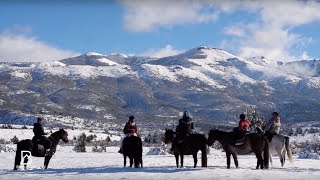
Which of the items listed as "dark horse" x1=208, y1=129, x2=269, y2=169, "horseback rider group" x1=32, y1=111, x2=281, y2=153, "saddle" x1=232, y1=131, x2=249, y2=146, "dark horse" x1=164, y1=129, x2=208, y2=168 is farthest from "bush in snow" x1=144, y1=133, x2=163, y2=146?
"saddle" x1=232, y1=131, x2=249, y2=146

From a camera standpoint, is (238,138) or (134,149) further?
(134,149)

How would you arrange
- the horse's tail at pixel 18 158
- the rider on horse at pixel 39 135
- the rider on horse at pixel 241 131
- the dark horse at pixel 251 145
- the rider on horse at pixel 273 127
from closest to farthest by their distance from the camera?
1. the dark horse at pixel 251 145
2. the rider on horse at pixel 241 131
3. the horse's tail at pixel 18 158
4. the rider on horse at pixel 39 135
5. the rider on horse at pixel 273 127

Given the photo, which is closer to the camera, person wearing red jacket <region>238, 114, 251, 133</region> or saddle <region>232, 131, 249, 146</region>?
saddle <region>232, 131, 249, 146</region>

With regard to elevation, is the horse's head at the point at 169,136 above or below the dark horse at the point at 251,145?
above

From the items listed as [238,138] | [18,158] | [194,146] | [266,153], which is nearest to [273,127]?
[266,153]

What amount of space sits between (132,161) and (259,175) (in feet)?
19.3

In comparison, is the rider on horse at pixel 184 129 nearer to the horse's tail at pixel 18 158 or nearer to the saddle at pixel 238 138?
the saddle at pixel 238 138

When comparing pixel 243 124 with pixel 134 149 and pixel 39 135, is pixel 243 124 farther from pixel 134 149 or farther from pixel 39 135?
pixel 39 135

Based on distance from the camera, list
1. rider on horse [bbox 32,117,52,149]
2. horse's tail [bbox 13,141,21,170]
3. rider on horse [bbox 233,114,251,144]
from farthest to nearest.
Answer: rider on horse [bbox 32,117,52,149] → horse's tail [bbox 13,141,21,170] → rider on horse [bbox 233,114,251,144]

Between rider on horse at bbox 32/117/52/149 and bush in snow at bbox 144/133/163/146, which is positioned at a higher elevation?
bush in snow at bbox 144/133/163/146

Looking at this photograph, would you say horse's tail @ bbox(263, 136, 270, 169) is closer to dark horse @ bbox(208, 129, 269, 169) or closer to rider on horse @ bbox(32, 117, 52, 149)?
dark horse @ bbox(208, 129, 269, 169)

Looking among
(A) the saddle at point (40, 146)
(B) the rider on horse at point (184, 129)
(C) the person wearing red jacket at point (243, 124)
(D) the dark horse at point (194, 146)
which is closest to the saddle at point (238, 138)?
(C) the person wearing red jacket at point (243, 124)

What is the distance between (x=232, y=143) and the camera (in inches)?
846

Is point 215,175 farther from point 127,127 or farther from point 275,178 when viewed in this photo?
point 127,127
